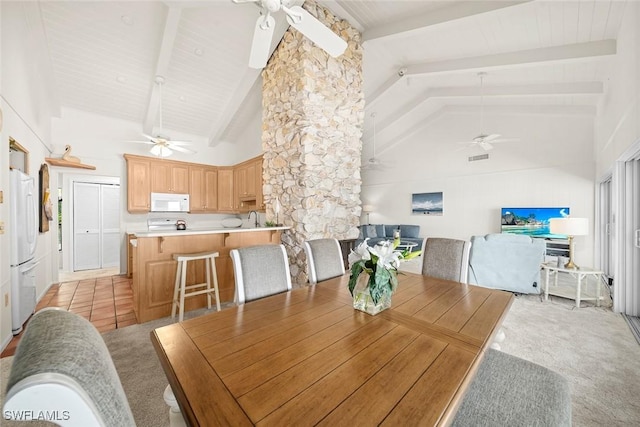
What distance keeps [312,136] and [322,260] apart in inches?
78.0

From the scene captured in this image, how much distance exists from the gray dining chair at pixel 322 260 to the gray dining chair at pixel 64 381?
4.84 ft

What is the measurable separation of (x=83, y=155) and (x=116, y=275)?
7.46 ft

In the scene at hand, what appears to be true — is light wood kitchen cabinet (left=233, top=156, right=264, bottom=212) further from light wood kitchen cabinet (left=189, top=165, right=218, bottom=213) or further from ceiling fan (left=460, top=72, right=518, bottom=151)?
ceiling fan (left=460, top=72, right=518, bottom=151)

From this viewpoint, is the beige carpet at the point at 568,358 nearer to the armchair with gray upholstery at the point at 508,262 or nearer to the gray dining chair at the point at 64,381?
the armchair with gray upholstery at the point at 508,262

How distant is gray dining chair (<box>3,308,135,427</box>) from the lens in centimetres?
40

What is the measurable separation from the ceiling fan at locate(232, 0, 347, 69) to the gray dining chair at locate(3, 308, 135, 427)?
2084mm

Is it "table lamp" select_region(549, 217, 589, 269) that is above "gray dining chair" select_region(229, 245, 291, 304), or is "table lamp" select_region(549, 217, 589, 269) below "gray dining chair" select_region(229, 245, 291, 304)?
above

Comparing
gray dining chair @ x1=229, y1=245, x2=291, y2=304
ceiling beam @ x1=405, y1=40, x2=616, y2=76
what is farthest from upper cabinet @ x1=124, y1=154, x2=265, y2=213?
ceiling beam @ x1=405, y1=40, x2=616, y2=76

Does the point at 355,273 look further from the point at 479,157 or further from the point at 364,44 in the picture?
the point at 479,157

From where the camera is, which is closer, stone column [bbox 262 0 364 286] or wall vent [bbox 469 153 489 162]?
stone column [bbox 262 0 364 286]

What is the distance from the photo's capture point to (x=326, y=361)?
2.93 ft

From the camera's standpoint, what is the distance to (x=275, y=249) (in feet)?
5.90

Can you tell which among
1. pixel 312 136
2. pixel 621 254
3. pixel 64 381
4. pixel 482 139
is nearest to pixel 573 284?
pixel 621 254

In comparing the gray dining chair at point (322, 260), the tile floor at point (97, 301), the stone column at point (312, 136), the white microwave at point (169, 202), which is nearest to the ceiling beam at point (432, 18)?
the stone column at point (312, 136)
